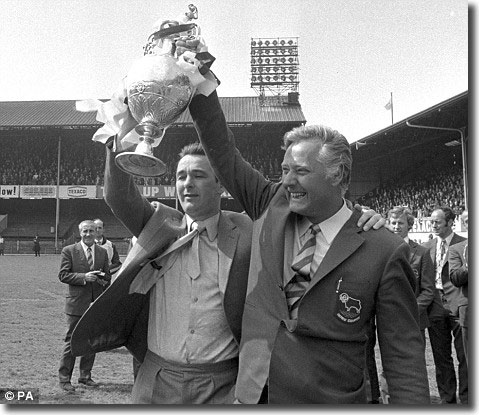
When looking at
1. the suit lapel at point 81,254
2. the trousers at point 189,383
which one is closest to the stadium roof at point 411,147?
the suit lapel at point 81,254

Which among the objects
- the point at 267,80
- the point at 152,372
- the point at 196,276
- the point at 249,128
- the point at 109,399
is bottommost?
the point at 109,399

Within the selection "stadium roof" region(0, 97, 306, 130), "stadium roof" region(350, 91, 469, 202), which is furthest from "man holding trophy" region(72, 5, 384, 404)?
"stadium roof" region(0, 97, 306, 130)

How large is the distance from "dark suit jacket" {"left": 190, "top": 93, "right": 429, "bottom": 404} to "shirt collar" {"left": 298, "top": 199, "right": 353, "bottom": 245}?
0.03m

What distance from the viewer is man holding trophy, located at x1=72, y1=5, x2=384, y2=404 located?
5.04 feet

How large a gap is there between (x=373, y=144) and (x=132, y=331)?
14.6 metres

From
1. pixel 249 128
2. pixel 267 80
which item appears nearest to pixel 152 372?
pixel 249 128

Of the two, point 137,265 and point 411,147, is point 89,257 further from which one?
point 411,147

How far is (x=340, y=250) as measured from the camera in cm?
146

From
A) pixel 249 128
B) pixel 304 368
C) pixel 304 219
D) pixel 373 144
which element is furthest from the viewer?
pixel 249 128

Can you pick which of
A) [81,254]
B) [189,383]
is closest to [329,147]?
[189,383]

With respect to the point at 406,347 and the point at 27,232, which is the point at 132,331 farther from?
the point at 27,232

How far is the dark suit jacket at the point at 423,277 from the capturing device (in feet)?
12.3

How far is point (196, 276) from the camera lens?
167 cm

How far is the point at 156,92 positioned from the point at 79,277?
10.7 feet
